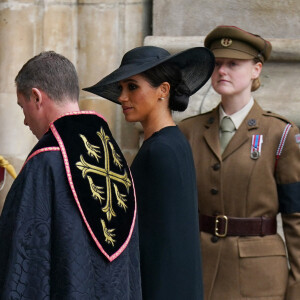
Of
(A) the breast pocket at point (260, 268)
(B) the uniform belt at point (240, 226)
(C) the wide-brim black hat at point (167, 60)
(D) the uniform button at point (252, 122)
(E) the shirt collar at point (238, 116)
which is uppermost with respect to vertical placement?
(C) the wide-brim black hat at point (167, 60)

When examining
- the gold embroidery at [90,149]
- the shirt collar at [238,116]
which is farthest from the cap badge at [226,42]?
the gold embroidery at [90,149]

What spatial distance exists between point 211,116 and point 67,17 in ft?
4.16

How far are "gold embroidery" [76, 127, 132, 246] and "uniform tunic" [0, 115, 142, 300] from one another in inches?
3.0

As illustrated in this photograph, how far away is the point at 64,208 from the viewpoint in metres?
2.33

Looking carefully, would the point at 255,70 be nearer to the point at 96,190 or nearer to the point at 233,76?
the point at 233,76

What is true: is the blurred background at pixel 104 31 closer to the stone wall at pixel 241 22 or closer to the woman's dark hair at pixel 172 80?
the stone wall at pixel 241 22

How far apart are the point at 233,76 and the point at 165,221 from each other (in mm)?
820

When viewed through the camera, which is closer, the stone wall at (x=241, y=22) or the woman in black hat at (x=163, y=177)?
the woman in black hat at (x=163, y=177)

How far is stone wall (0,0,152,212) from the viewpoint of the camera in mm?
4429

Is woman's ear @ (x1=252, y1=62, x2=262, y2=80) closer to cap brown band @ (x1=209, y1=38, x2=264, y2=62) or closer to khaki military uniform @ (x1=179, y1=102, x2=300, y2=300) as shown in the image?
cap brown band @ (x1=209, y1=38, x2=264, y2=62)

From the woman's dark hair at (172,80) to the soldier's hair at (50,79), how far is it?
566mm

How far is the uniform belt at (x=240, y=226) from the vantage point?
3.36 m

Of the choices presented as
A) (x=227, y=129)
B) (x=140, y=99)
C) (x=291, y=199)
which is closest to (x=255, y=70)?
(x=227, y=129)

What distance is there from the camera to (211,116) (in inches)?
139
